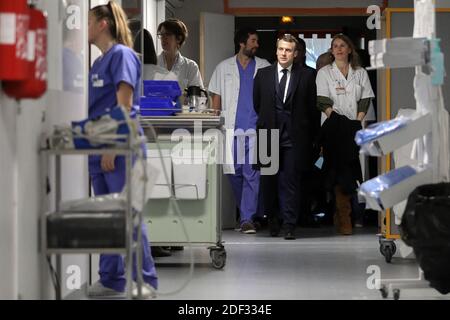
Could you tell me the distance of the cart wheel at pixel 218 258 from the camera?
238 inches

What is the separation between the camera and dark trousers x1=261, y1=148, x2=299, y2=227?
25.7ft

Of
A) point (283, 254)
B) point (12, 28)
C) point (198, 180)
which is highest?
point (12, 28)

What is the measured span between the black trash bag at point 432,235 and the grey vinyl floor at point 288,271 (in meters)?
0.44

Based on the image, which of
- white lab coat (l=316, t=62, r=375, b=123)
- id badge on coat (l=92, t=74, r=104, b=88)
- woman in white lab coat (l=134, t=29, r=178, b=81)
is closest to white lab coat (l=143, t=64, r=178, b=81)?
woman in white lab coat (l=134, t=29, r=178, b=81)

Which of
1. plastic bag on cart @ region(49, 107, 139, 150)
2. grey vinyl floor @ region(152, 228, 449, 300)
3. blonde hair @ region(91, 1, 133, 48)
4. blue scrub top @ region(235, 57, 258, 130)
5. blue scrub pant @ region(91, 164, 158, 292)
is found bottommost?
grey vinyl floor @ region(152, 228, 449, 300)

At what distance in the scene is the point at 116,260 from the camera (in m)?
4.84

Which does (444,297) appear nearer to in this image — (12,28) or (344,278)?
(344,278)

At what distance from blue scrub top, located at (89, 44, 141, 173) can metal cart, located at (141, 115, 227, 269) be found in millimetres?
1303

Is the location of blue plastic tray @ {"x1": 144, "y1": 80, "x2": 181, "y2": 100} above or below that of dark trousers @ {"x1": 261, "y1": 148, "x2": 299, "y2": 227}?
above

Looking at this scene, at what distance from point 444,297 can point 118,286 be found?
1609mm

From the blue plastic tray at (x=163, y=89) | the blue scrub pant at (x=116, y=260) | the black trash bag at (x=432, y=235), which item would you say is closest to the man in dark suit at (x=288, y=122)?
the blue plastic tray at (x=163, y=89)

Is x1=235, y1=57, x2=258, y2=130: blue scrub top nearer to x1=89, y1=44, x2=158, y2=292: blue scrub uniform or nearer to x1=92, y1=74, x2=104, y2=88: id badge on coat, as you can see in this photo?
x1=89, y1=44, x2=158, y2=292: blue scrub uniform
